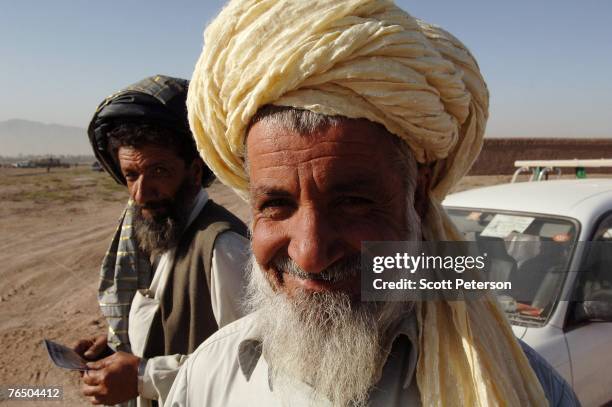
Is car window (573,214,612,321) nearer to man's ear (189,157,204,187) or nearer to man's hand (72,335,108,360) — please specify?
man's ear (189,157,204,187)

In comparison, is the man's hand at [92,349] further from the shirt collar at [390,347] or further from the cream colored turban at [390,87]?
the cream colored turban at [390,87]

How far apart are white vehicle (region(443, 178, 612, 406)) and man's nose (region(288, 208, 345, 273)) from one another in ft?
5.63

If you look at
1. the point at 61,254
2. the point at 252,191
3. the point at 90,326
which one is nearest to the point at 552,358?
the point at 252,191

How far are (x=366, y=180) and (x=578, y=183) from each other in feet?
10.0

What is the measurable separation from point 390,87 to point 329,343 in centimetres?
73

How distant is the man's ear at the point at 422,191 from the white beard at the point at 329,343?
32 cm

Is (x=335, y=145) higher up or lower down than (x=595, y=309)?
higher up

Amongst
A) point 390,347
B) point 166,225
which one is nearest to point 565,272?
point 390,347

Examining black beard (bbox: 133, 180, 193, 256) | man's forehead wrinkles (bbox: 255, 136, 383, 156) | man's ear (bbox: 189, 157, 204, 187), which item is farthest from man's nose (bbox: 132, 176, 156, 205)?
man's forehead wrinkles (bbox: 255, 136, 383, 156)

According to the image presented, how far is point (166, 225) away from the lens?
2.26 meters

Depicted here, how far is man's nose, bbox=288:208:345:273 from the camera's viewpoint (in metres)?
1.22

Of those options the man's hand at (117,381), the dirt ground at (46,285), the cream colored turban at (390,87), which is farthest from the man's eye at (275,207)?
the dirt ground at (46,285)

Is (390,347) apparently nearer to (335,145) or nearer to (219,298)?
(335,145)

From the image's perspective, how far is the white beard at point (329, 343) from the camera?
4.12ft
